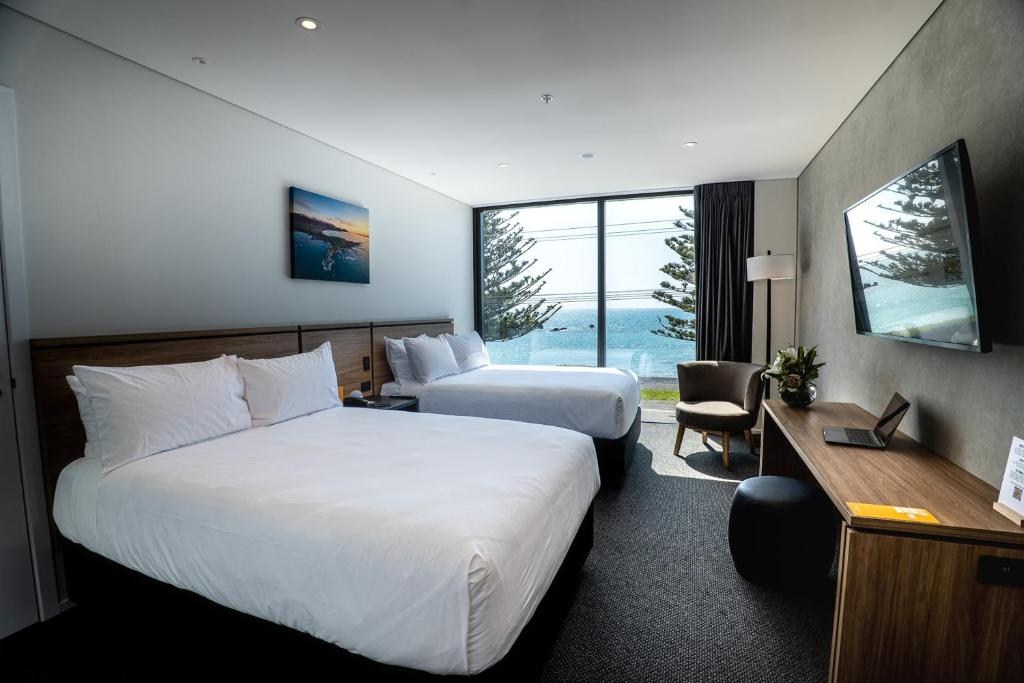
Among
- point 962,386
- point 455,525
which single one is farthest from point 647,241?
point 455,525

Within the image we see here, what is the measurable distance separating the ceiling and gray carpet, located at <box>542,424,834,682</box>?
103 inches

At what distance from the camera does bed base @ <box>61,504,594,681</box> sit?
1.50 metres

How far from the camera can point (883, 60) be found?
253cm

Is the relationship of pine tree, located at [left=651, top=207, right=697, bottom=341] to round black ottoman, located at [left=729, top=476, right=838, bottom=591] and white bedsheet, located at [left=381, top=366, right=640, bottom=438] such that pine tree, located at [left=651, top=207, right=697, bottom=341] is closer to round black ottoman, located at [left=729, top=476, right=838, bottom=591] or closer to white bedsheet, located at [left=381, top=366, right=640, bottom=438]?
white bedsheet, located at [left=381, top=366, right=640, bottom=438]

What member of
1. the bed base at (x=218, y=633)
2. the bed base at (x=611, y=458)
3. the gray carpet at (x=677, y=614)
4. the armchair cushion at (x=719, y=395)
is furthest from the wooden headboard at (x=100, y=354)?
the armchair cushion at (x=719, y=395)

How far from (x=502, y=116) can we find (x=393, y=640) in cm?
304

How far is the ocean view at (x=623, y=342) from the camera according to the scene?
5.91 m

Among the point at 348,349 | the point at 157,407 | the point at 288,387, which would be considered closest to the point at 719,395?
the point at 348,349

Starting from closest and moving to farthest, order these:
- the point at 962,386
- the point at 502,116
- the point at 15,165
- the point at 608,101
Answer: the point at 962,386
the point at 15,165
the point at 608,101
the point at 502,116

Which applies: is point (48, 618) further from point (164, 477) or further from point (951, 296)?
point (951, 296)

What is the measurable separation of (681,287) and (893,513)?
15.0 ft

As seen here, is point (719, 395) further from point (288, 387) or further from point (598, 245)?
point (288, 387)

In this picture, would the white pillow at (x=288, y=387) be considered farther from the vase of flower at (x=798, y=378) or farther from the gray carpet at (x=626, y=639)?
the vase of flower at (x=798, y=378)

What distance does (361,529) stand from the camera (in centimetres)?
147
